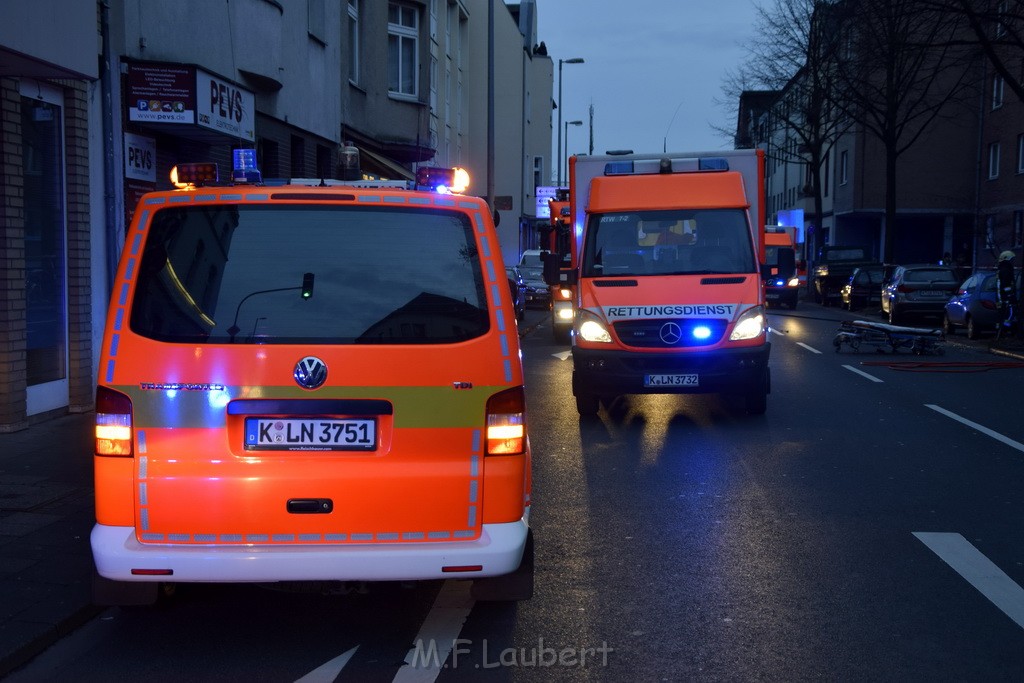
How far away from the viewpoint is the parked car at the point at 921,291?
26.5m

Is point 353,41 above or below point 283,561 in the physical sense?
above

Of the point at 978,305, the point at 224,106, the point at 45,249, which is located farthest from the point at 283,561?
the point at 978,305

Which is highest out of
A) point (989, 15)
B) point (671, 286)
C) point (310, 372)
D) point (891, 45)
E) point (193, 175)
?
point (989, 15)

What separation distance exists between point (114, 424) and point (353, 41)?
20698mm

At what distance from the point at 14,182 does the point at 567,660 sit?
24.7 ft

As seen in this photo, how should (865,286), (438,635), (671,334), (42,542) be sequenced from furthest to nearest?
(865,286) → (671,334) → (42,542) → (438,635)

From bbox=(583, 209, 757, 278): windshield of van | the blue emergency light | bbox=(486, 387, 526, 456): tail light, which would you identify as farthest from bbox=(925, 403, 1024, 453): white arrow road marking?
bbox=(486, 387, 526, 456): tail light

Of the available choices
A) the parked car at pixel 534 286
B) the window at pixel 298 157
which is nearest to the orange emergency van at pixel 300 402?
the window at pixel 298 157

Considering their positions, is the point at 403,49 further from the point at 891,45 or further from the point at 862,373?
the point at 862,373

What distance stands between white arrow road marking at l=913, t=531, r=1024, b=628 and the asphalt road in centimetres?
2

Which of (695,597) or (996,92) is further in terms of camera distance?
(996,92)

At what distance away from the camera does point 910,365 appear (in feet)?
56.8


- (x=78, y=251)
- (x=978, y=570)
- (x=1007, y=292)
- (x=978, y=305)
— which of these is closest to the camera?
(x=978, y=570)

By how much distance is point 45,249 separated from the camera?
35.4ft
